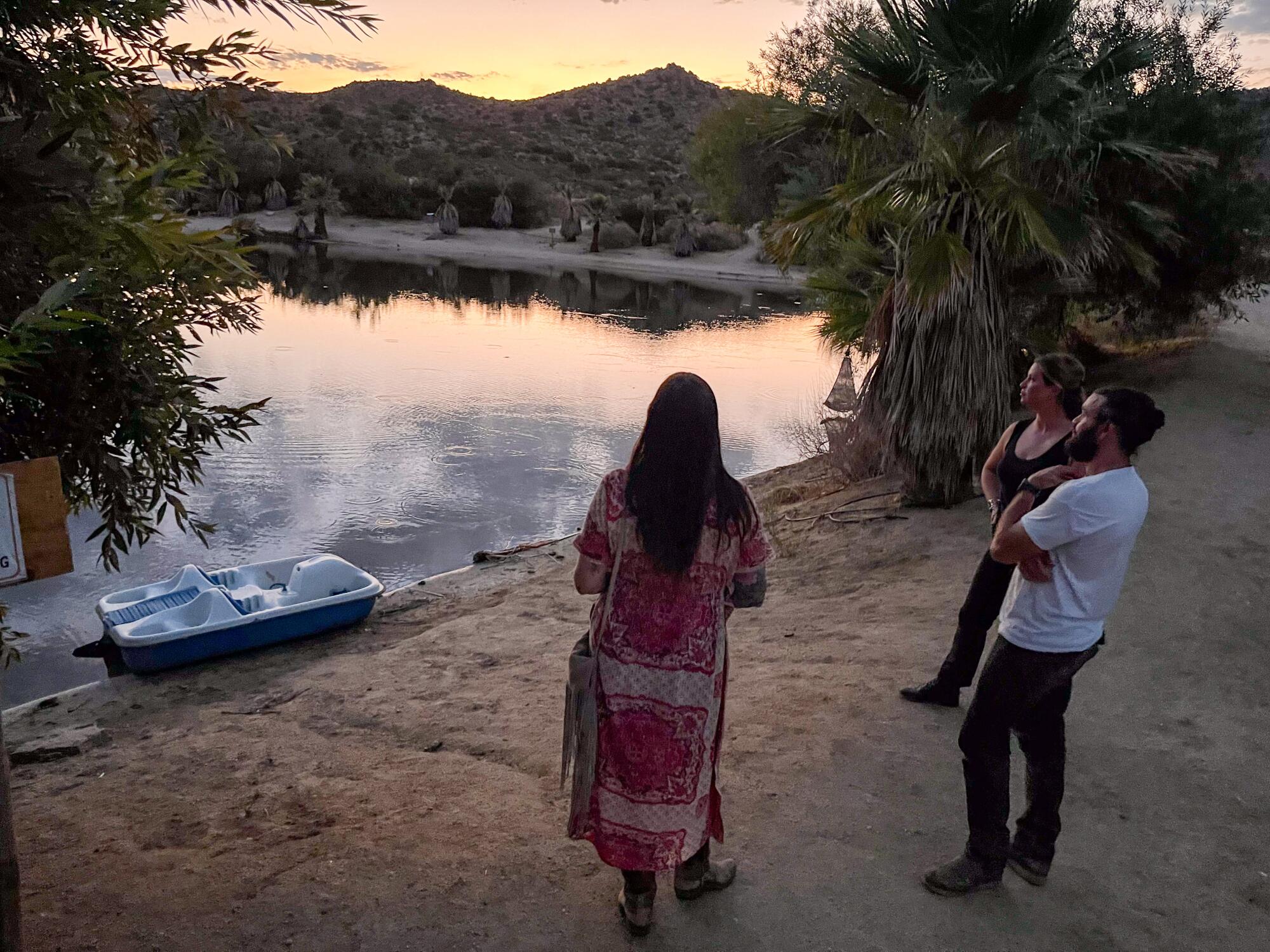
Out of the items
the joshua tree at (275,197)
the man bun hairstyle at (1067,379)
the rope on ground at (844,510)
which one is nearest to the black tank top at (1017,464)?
the man bun hairstyle at (1067,379)

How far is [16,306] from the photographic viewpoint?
2.76 metres

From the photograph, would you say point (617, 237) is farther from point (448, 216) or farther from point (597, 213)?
point (448, 216)

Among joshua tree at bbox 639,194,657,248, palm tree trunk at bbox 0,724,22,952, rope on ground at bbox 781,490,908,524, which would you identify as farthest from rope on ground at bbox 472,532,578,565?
joshua tree at bbox 639,194,657,248

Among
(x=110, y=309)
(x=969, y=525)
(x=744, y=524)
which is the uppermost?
(x=110, y=309)

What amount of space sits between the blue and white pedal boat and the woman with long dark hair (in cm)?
503

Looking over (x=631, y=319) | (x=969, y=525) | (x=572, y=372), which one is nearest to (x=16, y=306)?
(x=969, y=525)

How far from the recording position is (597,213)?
47031mm

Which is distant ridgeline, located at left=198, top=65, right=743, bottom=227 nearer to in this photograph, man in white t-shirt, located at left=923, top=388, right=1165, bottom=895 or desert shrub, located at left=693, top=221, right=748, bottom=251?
desert shrub, located at left=693, top=221, right=748, bottom=251

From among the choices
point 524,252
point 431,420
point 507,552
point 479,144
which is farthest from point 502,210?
point 507,552

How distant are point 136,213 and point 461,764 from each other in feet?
9.39

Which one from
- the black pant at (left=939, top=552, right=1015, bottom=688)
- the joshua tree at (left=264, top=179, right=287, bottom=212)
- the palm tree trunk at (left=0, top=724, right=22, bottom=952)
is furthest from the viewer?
the joshua tree at (left=264, top=179, right=287, bottom=212)

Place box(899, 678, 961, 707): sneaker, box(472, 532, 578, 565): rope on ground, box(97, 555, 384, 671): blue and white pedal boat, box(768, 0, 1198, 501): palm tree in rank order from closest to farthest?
box(899, 678, 961, 707): sneaker
box(97, 555, 384, 671): blue and white pedal boat
box(768, 0, 1198, 501): palm tree
box(472, 532, 578, 565): rope on ground

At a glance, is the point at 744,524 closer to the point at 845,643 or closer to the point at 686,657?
the point at 686,657

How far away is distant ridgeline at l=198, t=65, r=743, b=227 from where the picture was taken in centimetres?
5441
